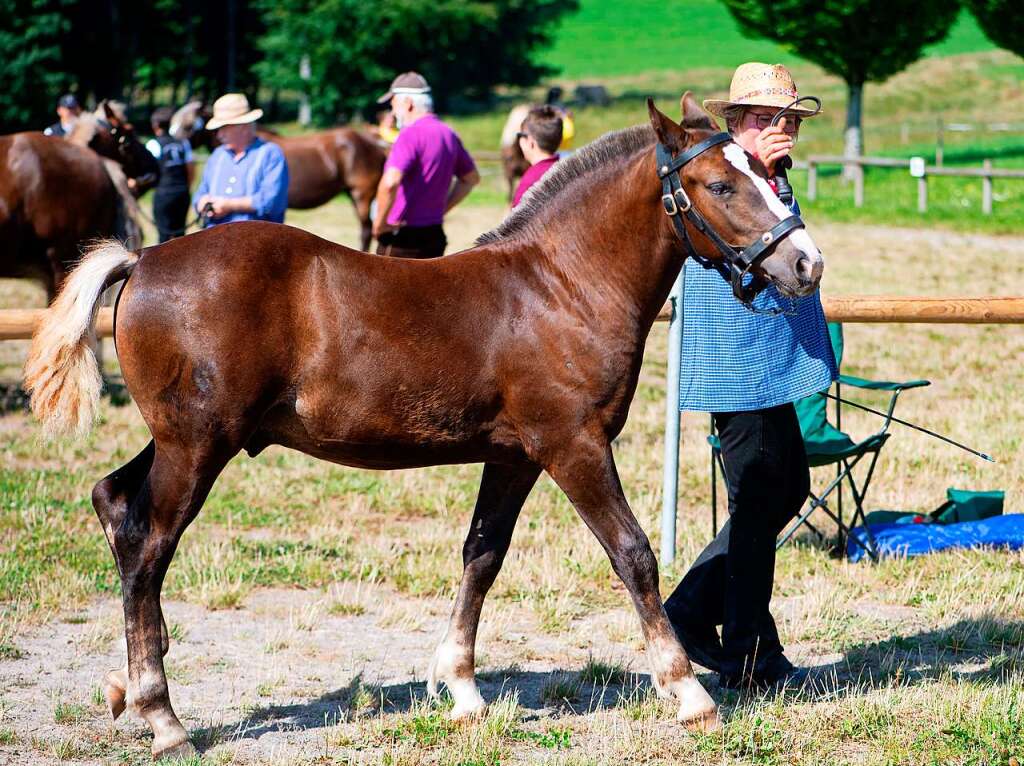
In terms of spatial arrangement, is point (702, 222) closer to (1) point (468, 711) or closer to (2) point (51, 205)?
(1) point (468, 711)

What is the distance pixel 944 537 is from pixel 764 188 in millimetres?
3266

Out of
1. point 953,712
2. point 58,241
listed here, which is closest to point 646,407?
point 58,241

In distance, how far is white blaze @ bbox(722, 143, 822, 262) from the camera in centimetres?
392

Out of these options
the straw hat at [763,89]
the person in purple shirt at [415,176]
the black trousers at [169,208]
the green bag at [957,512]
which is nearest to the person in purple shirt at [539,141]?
the person in purple shirt at [415,176]

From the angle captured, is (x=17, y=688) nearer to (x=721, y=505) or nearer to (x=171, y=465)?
(x=171, y=465)

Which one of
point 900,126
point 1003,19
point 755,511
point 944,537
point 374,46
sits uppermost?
point 1003,19

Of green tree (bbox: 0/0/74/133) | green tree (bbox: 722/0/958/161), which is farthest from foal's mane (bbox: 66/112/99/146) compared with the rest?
green tree (bbox: 0/0/74/133)

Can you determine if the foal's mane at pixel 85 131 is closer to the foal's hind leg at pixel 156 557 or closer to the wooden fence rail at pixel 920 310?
the wooden fence rail at pixel 920 310

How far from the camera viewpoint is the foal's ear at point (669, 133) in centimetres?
403

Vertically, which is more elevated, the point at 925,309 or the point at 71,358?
the point at 71,358

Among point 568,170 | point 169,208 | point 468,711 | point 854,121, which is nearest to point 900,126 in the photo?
point 854,121

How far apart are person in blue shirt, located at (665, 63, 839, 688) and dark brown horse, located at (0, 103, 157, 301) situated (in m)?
6.51

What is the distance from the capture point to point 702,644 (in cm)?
492

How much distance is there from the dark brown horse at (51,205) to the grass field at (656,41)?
56.9 meters
